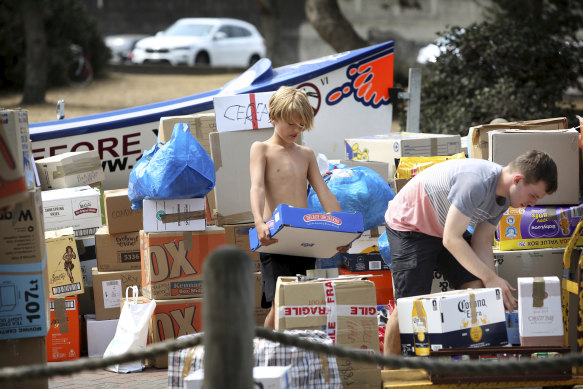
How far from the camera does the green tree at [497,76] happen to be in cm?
1073

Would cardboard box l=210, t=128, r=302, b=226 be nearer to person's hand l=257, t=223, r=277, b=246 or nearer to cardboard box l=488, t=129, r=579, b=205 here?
cardboard box l=488, t=129, r=579, b=205

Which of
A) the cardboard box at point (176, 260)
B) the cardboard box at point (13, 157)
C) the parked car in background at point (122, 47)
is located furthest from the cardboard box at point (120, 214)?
the parked car in background at point (122, 47)

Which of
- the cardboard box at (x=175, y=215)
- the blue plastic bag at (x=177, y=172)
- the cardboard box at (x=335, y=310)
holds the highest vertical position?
the blue plastic bag at (x=177, y=172)

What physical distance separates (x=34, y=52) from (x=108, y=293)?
13.4 meters

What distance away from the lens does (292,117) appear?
200 inches

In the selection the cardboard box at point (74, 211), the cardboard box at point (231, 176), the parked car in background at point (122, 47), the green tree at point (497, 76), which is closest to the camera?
the cardboard box at point (231, 176)

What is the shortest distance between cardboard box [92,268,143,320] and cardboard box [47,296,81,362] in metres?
0.18

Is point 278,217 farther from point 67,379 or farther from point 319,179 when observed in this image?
point 67,379

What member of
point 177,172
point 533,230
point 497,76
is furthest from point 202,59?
point 533,230

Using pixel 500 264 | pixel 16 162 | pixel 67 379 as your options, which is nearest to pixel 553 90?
pixel 500 264

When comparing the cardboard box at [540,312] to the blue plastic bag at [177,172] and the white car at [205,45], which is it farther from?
the white car at [205,45]

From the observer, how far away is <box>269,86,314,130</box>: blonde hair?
199 inches

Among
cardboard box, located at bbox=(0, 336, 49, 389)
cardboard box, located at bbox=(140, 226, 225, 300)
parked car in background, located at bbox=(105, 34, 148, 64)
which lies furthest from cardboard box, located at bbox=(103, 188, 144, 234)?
parked car in background, located at bbox=(105, 34, 148, 64)

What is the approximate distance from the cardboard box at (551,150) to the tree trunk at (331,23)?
29.3 feet
